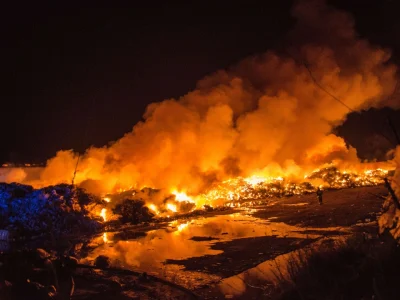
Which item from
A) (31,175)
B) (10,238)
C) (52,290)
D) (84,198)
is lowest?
(52,290)

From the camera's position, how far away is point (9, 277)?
6328 millimetres

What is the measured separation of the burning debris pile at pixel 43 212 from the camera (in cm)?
1322

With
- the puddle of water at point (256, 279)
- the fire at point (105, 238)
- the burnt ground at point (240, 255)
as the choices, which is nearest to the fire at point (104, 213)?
the fire at point (105, 238)

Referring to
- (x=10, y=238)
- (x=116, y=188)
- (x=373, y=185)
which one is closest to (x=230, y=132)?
(x=116, y=188)

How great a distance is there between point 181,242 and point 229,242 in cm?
158

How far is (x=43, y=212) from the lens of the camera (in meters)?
13.9

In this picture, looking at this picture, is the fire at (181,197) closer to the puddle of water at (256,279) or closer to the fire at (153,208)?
the fire at (153,208)

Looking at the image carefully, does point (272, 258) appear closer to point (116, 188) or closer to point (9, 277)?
point (9, 277)

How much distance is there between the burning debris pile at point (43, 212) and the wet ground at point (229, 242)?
6.30 ft

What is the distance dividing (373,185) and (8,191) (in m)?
18.6

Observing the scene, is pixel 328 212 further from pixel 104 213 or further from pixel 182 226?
pixel 104 213

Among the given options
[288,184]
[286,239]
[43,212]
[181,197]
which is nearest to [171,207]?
[181,197]

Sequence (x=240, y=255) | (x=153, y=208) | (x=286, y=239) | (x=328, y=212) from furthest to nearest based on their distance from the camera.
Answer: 1. (x=153, y=208)
2. (x=328, y=212)
3. (x=286, y=239)
4. (x=240, y=255)

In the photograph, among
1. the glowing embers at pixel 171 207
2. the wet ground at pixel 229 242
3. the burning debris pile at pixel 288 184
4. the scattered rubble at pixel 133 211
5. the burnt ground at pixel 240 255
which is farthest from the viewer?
the burning debris pile at pixel 288 184
